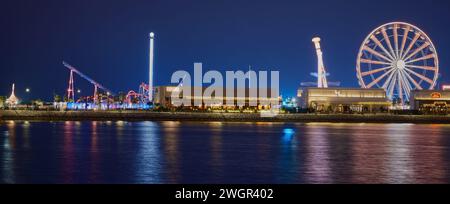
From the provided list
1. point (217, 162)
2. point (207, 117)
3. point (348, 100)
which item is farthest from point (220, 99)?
point (217, 162)

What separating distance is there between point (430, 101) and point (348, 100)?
10678mm

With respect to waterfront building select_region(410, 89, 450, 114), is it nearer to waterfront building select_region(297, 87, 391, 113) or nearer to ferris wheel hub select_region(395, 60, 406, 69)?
waterfront building select_region(297, 87, 391, 113)

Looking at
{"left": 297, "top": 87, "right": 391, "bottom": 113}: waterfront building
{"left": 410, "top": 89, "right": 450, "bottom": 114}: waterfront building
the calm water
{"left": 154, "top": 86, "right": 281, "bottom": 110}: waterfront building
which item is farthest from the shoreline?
the calm water

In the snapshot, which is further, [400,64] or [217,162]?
[400,64]

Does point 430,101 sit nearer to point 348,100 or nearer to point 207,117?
point 348,100

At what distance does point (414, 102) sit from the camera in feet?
266

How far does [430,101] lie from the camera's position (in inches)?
3179

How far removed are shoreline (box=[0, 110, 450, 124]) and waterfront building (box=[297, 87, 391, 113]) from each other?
10.9 m

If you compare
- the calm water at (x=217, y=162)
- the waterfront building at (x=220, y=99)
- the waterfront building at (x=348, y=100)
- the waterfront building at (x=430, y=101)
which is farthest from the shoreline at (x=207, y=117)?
the calm water at (x=217, y=162)

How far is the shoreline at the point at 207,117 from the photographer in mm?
67688

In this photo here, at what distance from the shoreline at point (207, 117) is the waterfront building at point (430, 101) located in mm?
8326

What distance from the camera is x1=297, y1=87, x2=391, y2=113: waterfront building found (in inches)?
3273
